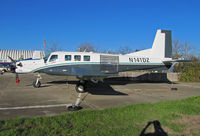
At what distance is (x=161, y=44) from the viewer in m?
14.9

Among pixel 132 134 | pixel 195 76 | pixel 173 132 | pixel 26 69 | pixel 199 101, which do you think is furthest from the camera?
pixel 195 76

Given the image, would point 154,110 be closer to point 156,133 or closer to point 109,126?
point 156,133

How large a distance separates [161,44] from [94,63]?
268 inches

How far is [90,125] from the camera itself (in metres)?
4.62

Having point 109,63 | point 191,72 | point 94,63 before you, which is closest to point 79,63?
point 94,63

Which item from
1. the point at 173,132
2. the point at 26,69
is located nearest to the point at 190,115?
the point at 173,132

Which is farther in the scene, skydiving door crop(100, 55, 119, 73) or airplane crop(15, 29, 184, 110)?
skydiving door crop(100, 55, 119, 73)

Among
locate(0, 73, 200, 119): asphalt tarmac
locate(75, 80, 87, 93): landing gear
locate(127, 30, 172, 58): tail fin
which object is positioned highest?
locate(127, 30, 172, 58): tail fin

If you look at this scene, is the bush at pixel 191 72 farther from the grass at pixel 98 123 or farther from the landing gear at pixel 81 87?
the grass at pixel 98 123

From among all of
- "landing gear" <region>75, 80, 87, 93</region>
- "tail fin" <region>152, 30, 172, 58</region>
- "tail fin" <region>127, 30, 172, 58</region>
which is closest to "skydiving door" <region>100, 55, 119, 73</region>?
"landing gear" <region>75, 80, 87, 93</region>

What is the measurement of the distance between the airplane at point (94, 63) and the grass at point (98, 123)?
397cm

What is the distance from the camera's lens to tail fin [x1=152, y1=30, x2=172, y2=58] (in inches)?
582

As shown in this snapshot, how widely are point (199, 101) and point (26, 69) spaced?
11118 mm

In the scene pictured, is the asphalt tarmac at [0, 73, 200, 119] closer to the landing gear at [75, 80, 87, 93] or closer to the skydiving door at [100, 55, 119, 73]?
the landing gear at [75, 80, 87, 93]
